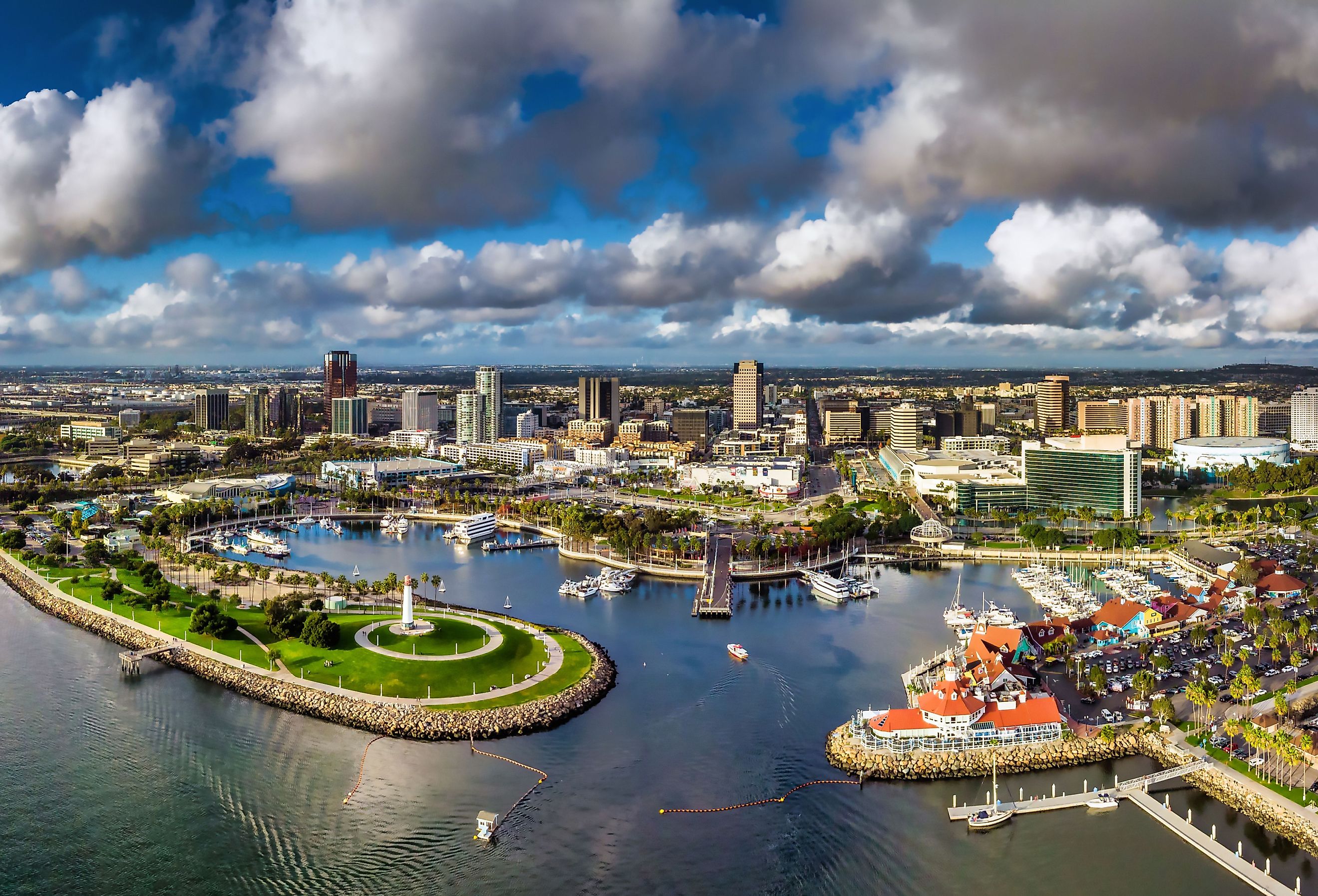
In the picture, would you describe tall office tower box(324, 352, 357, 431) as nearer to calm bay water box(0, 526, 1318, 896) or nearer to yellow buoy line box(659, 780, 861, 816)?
calm bay water box(0, 526, 1318, 896)

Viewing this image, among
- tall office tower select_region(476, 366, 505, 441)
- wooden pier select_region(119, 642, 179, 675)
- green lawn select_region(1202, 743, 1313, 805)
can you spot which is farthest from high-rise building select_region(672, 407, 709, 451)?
green lawn select_region(1202, 743, 1313, 805)

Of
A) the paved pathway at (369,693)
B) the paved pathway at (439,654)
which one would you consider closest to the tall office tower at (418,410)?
the paved pathway at (369,693)

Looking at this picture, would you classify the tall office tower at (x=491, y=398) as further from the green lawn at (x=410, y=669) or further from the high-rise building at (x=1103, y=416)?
the green lawn at (x=410, y=669)

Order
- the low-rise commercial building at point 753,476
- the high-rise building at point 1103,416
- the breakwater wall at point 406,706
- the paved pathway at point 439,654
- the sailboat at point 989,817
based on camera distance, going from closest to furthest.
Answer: the sailboat at point 989,817 < the breakwater wall at point 406,706 < the paved pathway at point 439,654 < the low-rise commercial building at point 753,476 < the high-rise building at point 1103,416

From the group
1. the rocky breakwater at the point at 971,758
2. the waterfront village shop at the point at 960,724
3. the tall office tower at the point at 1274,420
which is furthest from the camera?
the tall office tower at the point at 1274,420

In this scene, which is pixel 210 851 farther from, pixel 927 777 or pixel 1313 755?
pixel 1313 755

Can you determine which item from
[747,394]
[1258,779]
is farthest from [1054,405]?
[1258,779]
